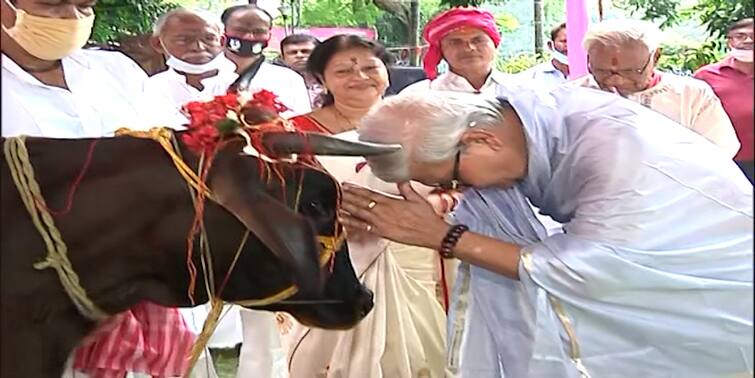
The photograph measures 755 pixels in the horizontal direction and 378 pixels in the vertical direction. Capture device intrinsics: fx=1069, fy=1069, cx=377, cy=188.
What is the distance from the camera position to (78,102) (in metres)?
2.43

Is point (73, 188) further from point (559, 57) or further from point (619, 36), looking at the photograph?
point (559, 57)

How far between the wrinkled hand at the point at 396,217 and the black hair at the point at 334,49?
1.17 meters

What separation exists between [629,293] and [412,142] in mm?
562

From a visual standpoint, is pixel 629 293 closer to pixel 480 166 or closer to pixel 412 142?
pixel 480 166

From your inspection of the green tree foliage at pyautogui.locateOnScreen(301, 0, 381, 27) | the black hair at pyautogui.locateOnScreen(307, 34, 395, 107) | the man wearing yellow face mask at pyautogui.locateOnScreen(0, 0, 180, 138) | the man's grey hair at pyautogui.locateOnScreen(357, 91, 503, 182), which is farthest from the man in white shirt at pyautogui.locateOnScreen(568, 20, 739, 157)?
the green tree foliage at pyautogui.locateOnScreen(301, 0, 381, 27)

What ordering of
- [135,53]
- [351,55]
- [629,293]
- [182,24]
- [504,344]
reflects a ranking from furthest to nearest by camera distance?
[135,53] < [182,24] < [351,55] < [504,344] < [629,293]

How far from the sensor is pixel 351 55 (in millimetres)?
3545

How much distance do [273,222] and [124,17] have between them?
6.04 meters

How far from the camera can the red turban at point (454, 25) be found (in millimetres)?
4516

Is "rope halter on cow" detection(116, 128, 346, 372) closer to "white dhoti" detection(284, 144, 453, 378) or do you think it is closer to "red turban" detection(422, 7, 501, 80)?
"white dhoti" detection(284, 144, 453, 378)

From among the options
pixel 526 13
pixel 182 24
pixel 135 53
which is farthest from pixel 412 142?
pixel 526 13

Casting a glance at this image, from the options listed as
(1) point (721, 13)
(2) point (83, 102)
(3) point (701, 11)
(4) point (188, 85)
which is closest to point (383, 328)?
(2) point (83, 102)

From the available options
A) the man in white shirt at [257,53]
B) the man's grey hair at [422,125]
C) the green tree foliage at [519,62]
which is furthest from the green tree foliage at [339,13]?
the man's grey hair at [422,125]

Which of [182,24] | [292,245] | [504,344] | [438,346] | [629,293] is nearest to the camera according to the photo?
[292,245]
